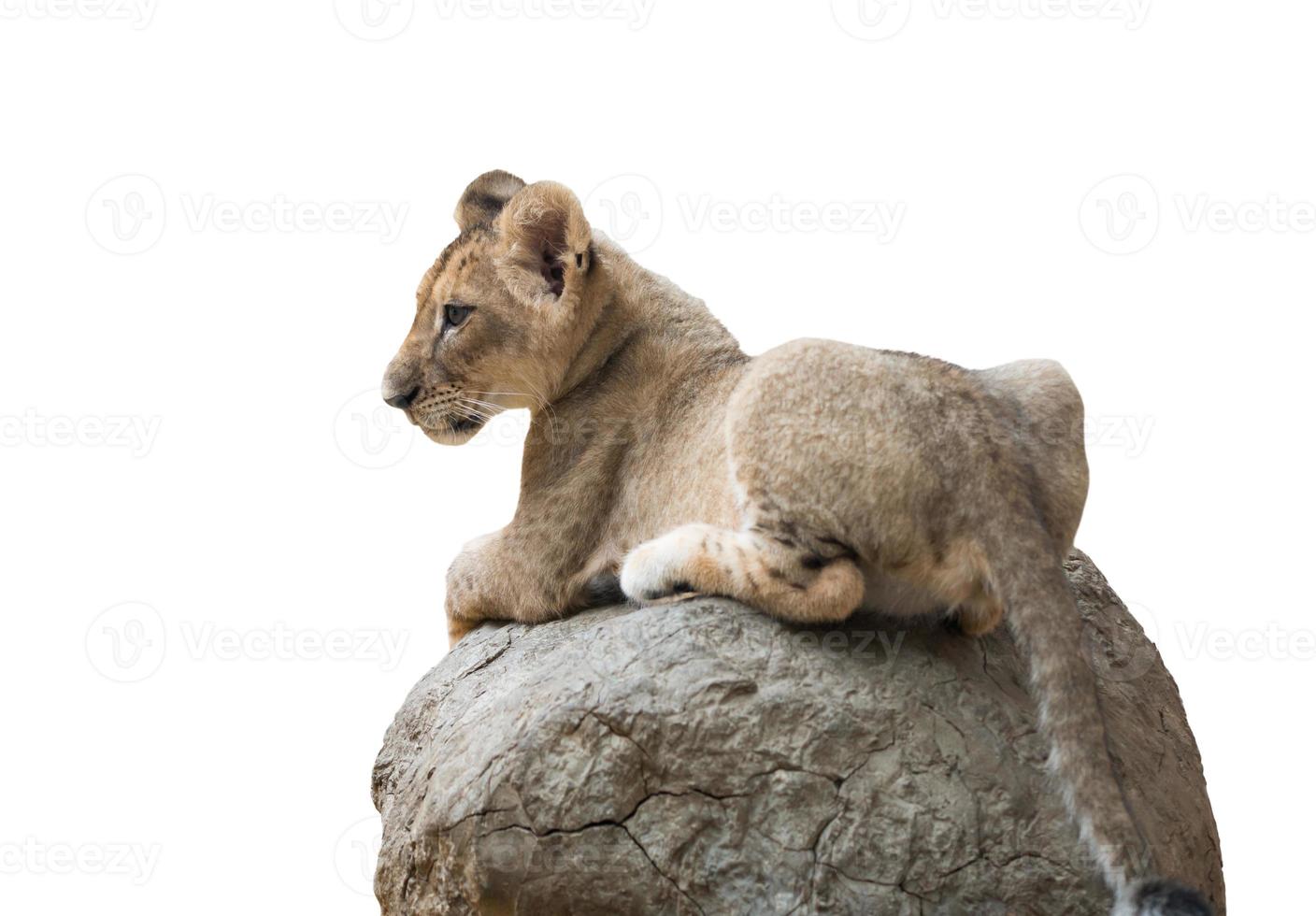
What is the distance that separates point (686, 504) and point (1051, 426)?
5.40 ft

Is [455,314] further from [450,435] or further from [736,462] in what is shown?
[736,462]

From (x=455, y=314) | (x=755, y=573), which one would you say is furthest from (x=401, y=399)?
(x=755, y=573)

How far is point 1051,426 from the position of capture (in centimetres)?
677

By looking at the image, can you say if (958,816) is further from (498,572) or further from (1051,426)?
(498,572)

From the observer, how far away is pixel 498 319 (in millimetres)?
7344

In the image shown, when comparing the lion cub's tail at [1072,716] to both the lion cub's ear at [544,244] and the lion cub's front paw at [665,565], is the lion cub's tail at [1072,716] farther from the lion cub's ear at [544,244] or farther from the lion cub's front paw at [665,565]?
the lion cub's ear at [544,244]

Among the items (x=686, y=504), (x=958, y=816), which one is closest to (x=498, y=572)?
(x=686, y=504)

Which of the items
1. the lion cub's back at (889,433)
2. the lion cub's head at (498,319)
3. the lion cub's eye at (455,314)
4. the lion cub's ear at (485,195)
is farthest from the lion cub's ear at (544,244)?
the lion cub's back at (889,433)

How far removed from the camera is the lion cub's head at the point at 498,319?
724cm

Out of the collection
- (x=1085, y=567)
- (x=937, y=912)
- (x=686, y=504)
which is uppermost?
(x=686, y=504)

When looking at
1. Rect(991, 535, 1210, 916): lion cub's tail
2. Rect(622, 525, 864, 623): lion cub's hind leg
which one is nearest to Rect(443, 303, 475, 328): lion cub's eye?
Rect(622, 525, 864, 623): lion cub's hind leg

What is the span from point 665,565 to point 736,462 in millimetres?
543

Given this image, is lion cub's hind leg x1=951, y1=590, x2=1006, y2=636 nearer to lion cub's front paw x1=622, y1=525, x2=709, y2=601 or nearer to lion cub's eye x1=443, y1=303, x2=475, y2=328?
lion cub's front paw x1=622, y1=525, x2=709, y2=601

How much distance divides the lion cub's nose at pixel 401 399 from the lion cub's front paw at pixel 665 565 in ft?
4.81
